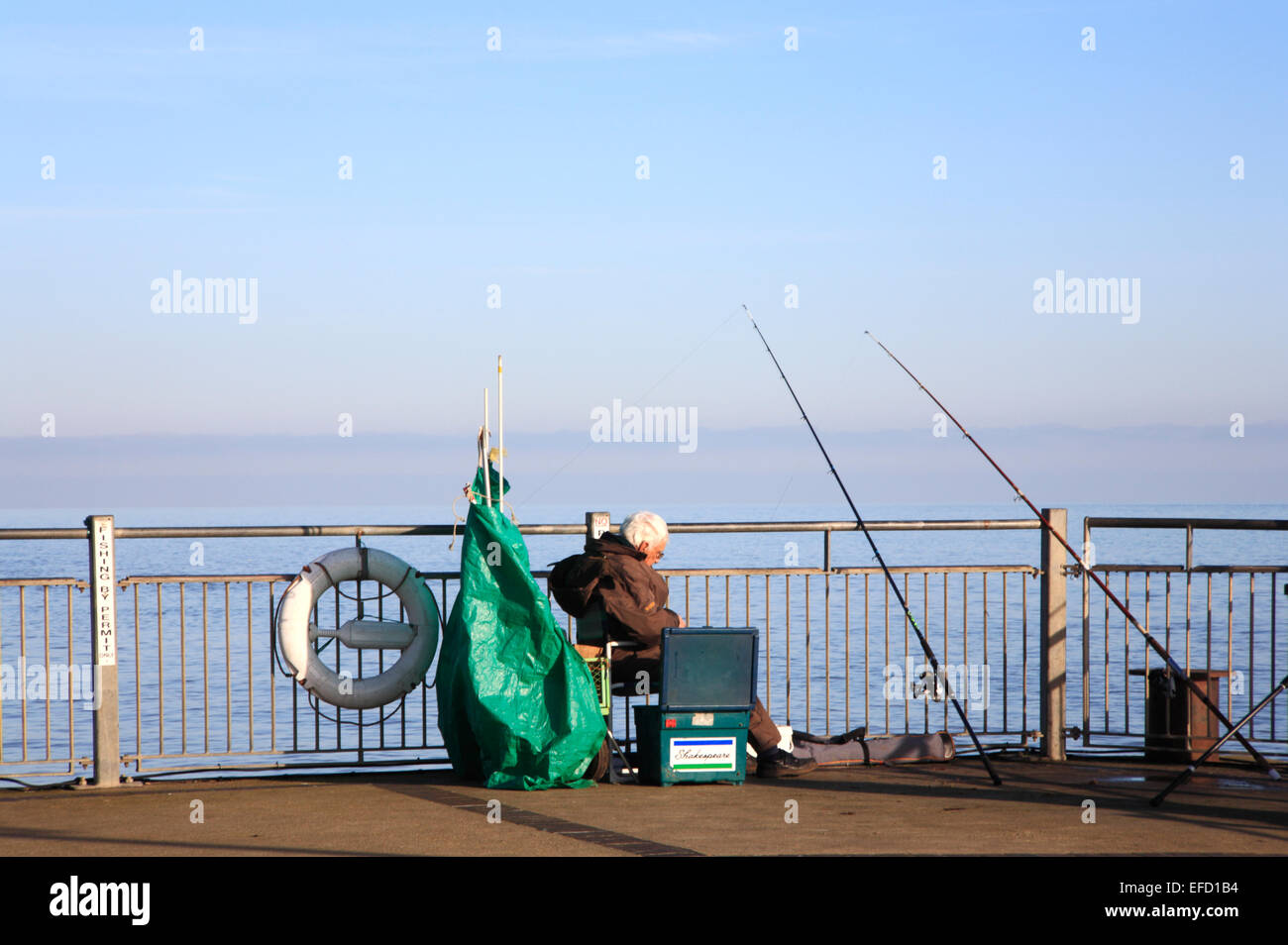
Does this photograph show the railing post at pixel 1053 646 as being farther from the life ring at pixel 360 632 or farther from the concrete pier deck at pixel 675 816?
the life ring at pixel 360 632

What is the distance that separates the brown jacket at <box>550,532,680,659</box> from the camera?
257 inches

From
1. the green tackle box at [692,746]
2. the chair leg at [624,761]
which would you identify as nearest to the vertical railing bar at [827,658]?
the green tackle box at [692,746]

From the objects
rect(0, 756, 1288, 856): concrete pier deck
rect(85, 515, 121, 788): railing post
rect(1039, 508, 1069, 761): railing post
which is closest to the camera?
rect(0, 756, 1288, 856): concrete pier deck

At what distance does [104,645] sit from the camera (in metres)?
6.52

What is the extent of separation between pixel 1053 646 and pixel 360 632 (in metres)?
3.60

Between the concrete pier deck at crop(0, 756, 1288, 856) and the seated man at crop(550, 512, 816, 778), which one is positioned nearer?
the concrete pier deck at crop(0, 756, 1288, 856)

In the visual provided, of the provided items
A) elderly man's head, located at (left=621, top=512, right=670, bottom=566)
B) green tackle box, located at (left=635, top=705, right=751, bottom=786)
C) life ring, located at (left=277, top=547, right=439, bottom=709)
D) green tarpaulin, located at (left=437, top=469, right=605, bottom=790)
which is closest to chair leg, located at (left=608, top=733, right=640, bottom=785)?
green tackle box, located at (left=635, top=705, right=751, bottom=786)

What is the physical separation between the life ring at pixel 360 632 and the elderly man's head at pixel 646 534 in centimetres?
104

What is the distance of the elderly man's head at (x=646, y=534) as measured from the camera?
6715 millimetres

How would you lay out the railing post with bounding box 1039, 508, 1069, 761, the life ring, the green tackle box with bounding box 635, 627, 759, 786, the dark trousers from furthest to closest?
the railing post with bounding box 1039, 508, 1069, 761 → the life ring → the dark trousers → the green tackle box with bounding box 635, 627, 759, 786

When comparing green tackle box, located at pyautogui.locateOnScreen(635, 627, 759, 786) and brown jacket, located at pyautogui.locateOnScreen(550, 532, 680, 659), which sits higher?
brown jacket, located at pyautogui.locateOnScreen(550, 532, 680, 659)

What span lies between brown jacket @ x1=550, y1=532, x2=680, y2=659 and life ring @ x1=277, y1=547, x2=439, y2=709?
76 centimetres

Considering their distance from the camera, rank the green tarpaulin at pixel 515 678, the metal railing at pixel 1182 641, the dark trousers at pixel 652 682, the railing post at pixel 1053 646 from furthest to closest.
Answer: the railing post at pixel 1053 646 → the metal railing at pixel 1182 641 → the dark trousers at pixel 652 682 → the green tarpaulin at pixel 515 678

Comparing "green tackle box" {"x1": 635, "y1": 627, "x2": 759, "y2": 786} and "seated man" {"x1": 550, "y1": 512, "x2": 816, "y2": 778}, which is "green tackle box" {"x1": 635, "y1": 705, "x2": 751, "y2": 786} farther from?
"seated man" {"x1": 550, "y1": 512, "x2": 816, "y2": 778}
